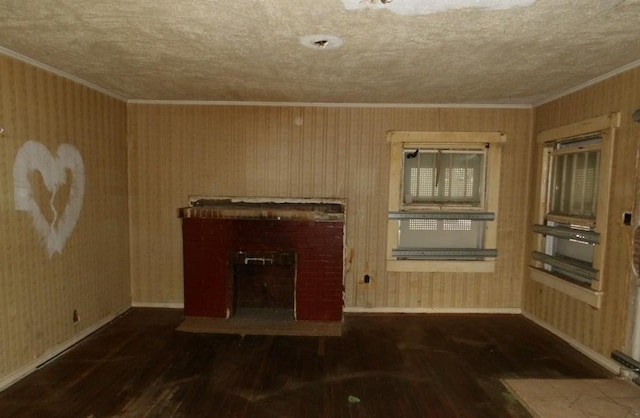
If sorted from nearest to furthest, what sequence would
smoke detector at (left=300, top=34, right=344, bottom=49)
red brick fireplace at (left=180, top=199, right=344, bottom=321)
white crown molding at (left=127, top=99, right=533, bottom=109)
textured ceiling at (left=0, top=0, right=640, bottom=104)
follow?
textured ceiling at (left=0, top=0, right=640, bottom=104), smoke detector at (left=300, top=34, right=344, bottom=49), red brick fireplace at (left=180, top=199, right=344, bottom=321), white crown molding at (left=127, top=99, right=533, bottom=109)

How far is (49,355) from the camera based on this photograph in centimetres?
288

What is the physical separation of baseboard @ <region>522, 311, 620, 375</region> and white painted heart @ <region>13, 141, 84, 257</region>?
4870 mm

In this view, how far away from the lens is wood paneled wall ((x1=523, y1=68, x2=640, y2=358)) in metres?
2.68

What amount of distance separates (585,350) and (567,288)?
22.0 inches

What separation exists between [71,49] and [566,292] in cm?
478

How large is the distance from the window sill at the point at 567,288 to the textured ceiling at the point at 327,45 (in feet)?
6.24

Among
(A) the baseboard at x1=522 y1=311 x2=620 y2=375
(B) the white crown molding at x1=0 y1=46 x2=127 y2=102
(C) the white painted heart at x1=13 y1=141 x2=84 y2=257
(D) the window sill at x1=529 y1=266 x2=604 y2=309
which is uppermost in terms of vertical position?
(B) the white crown molding at x1=0 y1=46 x2=127 y2=102

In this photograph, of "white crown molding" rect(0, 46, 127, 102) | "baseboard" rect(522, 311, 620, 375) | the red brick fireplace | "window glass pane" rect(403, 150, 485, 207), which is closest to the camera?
"white crown molding" rect(0, 46, 127, 102)

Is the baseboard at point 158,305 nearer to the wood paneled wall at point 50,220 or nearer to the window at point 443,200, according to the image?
the wood paneled wall at point 50,220

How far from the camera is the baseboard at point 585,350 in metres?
2.80

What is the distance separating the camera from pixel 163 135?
4016mm

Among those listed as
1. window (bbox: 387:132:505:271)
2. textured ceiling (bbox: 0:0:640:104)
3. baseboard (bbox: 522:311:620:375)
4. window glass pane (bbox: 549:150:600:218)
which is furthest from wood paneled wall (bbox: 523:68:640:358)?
window (bbox: 387:132:505:271)

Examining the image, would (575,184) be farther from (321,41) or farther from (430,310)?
(321,41)

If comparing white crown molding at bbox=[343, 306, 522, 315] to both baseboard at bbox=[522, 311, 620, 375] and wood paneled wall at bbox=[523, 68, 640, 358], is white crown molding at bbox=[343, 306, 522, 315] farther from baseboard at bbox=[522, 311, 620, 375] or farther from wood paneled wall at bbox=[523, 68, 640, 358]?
wood paneled wall at bbox=[523, 68, 640, 358]
